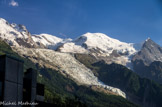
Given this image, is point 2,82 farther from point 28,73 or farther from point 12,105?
point 28,73

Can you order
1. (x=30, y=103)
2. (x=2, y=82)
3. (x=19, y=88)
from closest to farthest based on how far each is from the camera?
(x=2, y=82) → (x=19, y=88) → (x=30, y=103)

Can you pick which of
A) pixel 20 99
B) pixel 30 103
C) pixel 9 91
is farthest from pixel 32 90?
pixel 9 91

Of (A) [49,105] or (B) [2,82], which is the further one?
(A) [49,105]

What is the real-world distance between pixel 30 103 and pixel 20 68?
6424mm

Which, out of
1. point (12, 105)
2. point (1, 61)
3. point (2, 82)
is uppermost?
point (1, 61)

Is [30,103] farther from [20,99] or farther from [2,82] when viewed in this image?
[2,82]

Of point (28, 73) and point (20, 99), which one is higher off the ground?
point (28, 73)

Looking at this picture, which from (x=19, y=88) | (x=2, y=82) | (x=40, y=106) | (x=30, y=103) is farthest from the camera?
(x=40, y=106)

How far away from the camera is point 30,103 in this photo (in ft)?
146

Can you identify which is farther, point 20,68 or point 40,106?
point 40,106

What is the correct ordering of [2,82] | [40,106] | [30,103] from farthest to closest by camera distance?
1. [40,106]
2. [30,103]
3. [2,82]

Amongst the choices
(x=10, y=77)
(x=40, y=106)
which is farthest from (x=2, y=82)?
(x=40, y=106)

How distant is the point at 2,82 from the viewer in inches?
1476

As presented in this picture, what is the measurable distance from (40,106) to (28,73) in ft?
30.4
